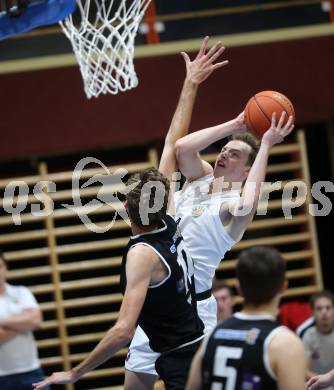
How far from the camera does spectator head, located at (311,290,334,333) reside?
7.93 m

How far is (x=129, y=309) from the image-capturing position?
4.30 metres

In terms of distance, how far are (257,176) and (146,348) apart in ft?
3.91

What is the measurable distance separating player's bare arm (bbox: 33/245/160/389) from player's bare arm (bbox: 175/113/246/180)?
3.27 ft

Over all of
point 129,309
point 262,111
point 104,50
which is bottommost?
point 129,309

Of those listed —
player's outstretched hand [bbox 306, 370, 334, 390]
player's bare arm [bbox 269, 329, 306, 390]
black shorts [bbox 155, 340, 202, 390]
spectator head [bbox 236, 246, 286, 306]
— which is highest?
spectator head [bbox 236, 246, 286, 306]

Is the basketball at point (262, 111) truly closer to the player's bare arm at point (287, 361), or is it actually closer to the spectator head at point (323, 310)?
the player's bare arm at point (287, 361)

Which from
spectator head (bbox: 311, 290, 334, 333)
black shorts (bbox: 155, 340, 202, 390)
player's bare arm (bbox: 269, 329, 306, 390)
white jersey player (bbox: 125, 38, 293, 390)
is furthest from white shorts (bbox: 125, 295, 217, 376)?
spectator head (bbox: 311, 290, 334, 333)

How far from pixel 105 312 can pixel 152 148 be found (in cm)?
192

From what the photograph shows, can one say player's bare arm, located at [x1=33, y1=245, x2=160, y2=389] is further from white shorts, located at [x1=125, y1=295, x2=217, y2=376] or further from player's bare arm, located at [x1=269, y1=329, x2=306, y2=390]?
player's bare arm, located at [x1=269, y1=329, x2=306, y2=390]

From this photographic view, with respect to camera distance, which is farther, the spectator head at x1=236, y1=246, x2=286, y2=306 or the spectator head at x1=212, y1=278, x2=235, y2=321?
the spectator head at x1=212, y1=278, x2=235, y2=321

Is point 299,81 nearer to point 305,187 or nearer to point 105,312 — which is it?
point 305,187

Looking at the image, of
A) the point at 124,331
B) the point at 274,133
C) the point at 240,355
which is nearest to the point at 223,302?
the point at 274,133

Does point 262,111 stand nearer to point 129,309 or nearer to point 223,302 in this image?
point 129,309

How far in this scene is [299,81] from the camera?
932 centimetres
